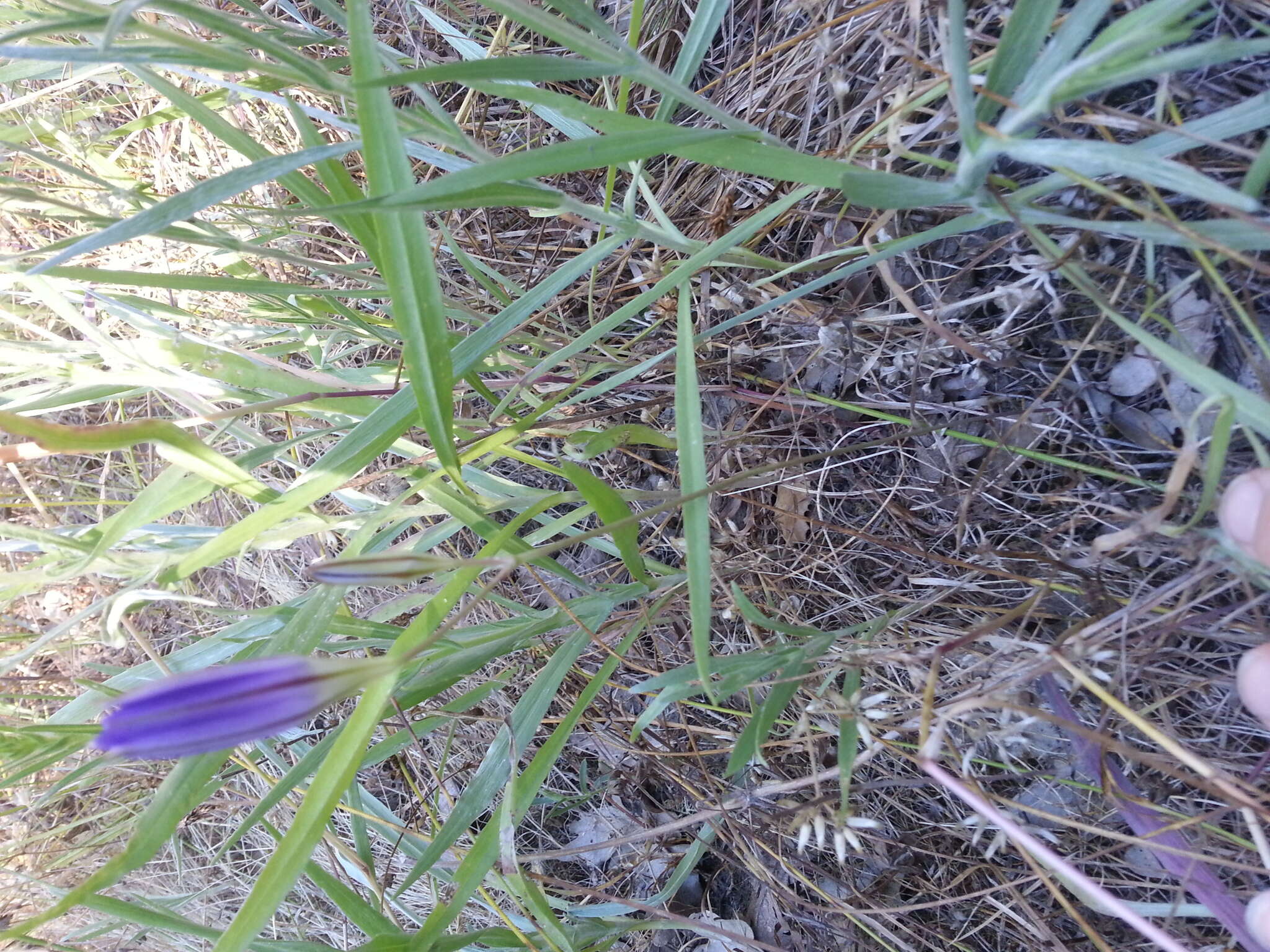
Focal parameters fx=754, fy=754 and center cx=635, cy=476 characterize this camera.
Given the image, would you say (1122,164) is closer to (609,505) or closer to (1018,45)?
(1018,45)

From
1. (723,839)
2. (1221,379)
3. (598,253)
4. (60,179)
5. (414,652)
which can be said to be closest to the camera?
(414,652)

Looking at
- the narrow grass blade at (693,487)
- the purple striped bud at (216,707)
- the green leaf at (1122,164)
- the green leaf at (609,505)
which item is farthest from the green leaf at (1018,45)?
the purple striped bud at (216,707)

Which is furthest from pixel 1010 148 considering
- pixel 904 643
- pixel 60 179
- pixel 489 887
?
pixel 60 179

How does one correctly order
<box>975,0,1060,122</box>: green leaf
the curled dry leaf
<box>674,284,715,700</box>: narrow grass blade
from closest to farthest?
<box>975,0,1060,122</box>: green leaf < <box>674,284,715,700</box>: narrow grass blade < the curled dry leaf

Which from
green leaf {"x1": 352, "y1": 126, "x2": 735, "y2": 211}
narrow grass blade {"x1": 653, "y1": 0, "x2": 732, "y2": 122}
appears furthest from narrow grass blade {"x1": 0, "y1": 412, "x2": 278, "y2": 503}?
narrow grass blade {"x1": 653, "y1": 0, "x2": 732, "y2": 122}

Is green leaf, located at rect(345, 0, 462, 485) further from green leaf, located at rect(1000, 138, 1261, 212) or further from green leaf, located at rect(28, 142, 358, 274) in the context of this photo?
green leaf, located at rect(1000, 138, 1261, 212)

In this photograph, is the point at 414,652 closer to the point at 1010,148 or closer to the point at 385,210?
the point at 385,210

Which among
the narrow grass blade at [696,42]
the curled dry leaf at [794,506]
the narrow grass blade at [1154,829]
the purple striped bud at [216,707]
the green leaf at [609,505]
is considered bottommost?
the narrow grass blade at [1154,829]

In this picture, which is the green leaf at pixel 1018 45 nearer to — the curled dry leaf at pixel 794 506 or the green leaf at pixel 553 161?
the green leaf at pixel 553 161

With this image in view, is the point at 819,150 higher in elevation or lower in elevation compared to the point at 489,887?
higher
